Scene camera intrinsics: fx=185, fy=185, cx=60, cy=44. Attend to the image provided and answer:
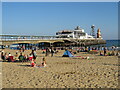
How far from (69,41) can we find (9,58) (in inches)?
1704

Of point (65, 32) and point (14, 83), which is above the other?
point (65, 32)

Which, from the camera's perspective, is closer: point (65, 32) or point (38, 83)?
point (38, 83)

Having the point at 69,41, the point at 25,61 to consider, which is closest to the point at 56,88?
the point at 25,61

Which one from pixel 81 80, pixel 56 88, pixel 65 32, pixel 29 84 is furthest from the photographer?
pixel 65 32

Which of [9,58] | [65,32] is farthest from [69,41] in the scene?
[9,58]

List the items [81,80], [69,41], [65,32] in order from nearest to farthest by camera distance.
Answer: [81,80]
[69,41]
[65,32]

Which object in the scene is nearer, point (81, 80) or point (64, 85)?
point (64, 85)

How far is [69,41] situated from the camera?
57.8 m

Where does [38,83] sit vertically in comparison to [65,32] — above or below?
below

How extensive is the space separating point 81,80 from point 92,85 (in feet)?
3.00

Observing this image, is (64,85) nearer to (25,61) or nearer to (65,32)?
(25,61)

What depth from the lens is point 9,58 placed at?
15.1 meters

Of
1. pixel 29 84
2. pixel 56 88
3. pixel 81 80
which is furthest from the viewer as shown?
pixel 81 80

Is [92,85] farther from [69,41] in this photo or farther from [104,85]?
[69,41]
